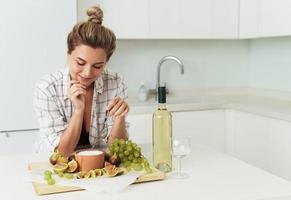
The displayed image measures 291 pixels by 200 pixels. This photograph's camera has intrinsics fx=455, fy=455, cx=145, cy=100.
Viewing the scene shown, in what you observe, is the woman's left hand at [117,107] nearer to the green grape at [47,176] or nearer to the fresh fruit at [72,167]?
the fresh fruit at [72,167]

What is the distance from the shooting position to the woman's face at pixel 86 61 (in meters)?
1.71

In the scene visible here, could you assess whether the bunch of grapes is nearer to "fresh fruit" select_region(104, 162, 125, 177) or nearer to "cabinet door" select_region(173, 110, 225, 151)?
"fresh fruit" select_region(104, 162, 125, 177)

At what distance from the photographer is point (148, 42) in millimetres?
3729

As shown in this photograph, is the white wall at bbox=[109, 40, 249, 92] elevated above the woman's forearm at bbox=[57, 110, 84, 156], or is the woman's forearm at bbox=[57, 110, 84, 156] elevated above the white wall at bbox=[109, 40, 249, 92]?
the white wall at bbox=[109, 40, 249, 92]

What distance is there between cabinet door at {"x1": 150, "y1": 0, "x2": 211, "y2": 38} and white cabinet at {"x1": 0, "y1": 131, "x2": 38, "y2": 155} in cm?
118

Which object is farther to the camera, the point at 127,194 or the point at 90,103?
the point at 90,103

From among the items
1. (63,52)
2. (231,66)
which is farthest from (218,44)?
(63,52)

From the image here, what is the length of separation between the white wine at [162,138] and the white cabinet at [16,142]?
4.73 feet

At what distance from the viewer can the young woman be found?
5.68 feet

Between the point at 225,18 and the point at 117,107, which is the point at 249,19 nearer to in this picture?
the point at 225,18

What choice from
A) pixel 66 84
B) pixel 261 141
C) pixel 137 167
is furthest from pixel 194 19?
pixel 137 167

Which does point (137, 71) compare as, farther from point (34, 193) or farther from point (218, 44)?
point (34, 193)

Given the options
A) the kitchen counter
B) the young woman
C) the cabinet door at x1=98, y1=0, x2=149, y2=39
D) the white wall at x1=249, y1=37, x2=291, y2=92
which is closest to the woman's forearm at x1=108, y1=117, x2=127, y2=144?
the young woman

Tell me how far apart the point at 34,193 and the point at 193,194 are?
0.47 m
